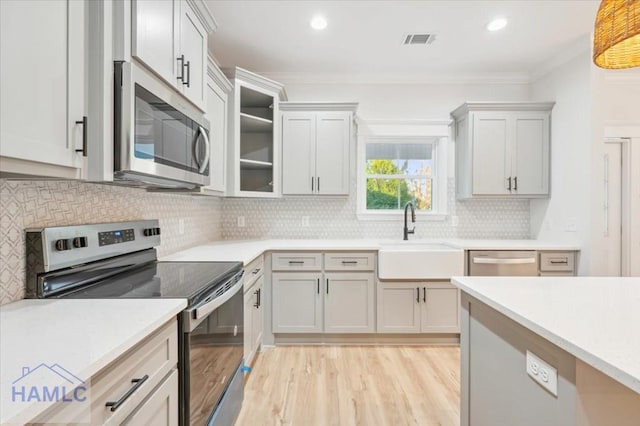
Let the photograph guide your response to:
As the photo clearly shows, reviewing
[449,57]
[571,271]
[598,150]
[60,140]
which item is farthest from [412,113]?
[60,140]

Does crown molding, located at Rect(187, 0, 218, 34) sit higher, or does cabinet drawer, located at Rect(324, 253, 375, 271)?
crown molding, located at Rect(187, 0, 218, 34)

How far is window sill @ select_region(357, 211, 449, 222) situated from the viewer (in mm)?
3729

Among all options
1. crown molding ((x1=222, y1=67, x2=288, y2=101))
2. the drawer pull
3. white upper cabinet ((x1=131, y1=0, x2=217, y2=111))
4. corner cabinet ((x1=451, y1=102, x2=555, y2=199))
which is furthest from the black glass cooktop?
corner cabinet ((x1=451, y1=102, x2=555, y2=199))

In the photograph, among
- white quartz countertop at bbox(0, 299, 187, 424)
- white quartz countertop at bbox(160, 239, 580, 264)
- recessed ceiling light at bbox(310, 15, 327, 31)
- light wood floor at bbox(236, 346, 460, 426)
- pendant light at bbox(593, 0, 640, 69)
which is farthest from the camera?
recessed ceiling light at bbox(310, 15, 327, 31)

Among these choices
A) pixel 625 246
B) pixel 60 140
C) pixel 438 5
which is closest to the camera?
pixel 60 140

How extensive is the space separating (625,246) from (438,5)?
294 centimetres

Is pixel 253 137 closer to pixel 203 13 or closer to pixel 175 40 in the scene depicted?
pixel 203 13

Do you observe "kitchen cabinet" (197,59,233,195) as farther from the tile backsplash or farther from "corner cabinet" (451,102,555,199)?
Result: "corner cabinet" (451,102,555,199)

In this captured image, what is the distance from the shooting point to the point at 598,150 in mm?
2873

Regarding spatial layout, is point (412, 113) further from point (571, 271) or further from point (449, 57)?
point (571, 271)

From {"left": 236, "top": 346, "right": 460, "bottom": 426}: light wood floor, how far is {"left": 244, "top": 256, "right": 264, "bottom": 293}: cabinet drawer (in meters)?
0.72

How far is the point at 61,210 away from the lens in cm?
144

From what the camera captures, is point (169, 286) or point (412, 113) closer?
point (169, 286)

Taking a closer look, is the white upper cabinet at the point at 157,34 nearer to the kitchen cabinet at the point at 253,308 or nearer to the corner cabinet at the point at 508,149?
the kitchen cabinet at the point at 253,308
